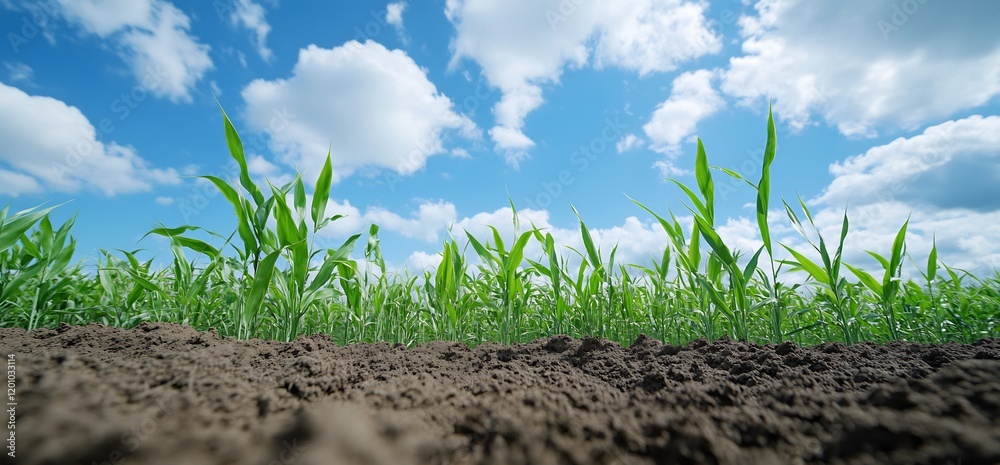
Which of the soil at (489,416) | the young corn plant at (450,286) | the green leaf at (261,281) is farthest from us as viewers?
the young corn plant at (450,286)

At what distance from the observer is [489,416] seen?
32.5 inches

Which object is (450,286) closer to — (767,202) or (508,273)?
(508,273)

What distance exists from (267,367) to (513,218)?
1.90 meters

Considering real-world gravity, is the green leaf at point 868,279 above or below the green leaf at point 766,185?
below

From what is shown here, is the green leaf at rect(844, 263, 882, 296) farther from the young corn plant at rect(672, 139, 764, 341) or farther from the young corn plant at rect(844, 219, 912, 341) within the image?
the young corn plant at rect(672, 139, 764, 341)

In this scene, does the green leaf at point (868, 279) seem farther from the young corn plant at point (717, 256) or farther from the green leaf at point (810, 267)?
the young corn plant at point (717, 256)

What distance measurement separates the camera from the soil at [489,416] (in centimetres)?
59

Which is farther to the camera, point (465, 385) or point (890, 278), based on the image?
point (890, 278)

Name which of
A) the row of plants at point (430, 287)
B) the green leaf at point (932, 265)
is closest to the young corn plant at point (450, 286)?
the row of plants at point (430, 287)

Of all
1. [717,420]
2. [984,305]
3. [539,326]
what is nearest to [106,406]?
[717,420]

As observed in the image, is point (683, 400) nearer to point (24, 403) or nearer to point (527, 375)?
point (527, 375)

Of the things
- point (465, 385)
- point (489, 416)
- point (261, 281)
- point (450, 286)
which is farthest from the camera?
point (450, 286)

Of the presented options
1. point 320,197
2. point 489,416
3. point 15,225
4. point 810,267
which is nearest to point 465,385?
point 489,416

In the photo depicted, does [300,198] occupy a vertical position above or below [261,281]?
above
